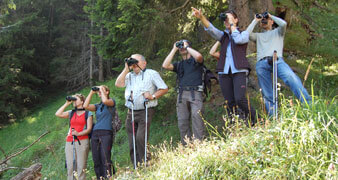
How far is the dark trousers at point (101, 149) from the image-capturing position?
5.32m

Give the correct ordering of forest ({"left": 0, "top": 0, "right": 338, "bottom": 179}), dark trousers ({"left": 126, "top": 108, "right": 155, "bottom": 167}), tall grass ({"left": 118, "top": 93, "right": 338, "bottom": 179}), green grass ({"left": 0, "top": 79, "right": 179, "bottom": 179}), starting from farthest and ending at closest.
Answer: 1. green grass ({"left": 0, "top": 79, "right": 179, "bottom": 179})
2. dark trousers ({"left": 126, "top": 108, "right": 155, "bottom": 167})
3. forest ({"left": 0, "top": 0, "right": 338, "bottom": 179})
4. tall grass ({"left": 118, "top": 93, "right": 338, "bottom": 179})

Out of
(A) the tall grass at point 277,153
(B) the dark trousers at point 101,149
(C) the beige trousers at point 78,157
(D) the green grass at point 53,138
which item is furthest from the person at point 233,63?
(C) the beige trousers at point 78,157

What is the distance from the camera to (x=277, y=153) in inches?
120

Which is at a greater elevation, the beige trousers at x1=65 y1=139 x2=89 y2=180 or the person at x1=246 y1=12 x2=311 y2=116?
the person at x1=246 y1=12 x2=311 y2=116

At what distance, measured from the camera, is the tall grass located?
9.10 feet

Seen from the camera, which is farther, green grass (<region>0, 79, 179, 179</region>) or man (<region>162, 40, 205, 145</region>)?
green grass (<region>0, 79, 179, 179</region>)

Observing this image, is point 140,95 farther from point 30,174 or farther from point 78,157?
point 30,174

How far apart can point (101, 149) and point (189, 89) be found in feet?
6.07

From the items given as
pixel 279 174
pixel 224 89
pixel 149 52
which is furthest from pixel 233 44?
pixel 149 52

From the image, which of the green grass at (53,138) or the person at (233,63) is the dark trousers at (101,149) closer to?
the green grass at (53,138)

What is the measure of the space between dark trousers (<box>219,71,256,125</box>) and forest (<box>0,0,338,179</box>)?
1.57 feet

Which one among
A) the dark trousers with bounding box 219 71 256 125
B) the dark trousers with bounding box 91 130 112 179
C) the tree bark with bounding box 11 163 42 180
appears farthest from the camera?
the dark trousers with bounding box 91 130 112 179

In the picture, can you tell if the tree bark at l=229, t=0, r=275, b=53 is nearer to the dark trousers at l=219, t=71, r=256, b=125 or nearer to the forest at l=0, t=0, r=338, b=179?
the forest at l=0, t=0, r=338, b=179

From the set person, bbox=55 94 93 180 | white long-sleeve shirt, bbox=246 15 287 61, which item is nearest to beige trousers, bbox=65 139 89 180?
person, bbox=55 94 93 180
